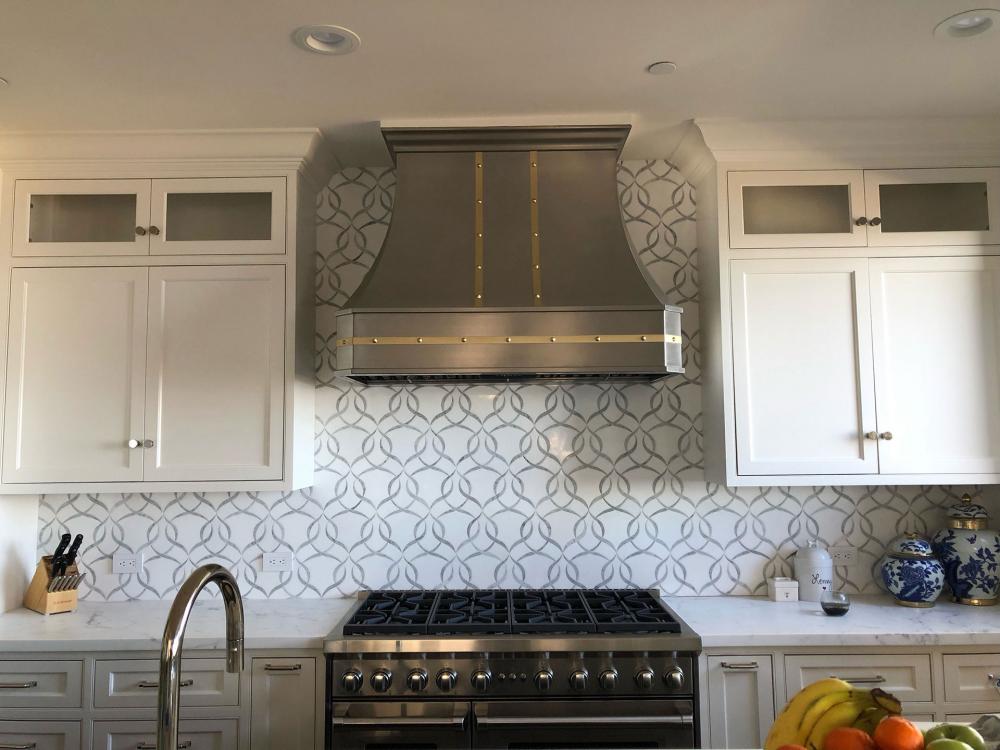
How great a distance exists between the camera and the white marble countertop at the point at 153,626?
7.23 feet

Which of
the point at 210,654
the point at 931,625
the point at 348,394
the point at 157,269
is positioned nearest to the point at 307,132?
the point at 157,269

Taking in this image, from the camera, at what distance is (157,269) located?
2.52 m

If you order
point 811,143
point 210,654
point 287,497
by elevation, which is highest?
point 811,143

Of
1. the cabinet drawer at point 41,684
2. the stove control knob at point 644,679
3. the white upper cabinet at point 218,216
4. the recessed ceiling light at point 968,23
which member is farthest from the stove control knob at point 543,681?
the recessed ceiling light at point 968,23

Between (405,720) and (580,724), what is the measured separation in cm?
52

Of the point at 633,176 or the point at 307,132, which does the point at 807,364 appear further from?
the point at 307,132

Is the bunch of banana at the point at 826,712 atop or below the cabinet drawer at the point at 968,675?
atop

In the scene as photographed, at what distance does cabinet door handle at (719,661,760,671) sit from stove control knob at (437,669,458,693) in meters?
0.82

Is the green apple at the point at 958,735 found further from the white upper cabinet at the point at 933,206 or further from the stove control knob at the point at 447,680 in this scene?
the white upper cabinet at the point at 933,206

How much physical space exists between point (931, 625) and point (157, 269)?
2826mm

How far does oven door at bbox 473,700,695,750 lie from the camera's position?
210cm

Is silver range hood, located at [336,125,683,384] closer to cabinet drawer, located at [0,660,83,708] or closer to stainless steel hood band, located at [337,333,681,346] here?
stainless steel hood band, located at [337,333,681,346]

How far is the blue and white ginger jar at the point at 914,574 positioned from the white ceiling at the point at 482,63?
1.50 m

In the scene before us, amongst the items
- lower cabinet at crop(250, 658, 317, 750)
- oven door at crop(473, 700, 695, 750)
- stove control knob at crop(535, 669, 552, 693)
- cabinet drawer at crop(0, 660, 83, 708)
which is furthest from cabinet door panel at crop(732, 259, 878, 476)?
cabinet drawer at crop(0, 660, 83, 708)
